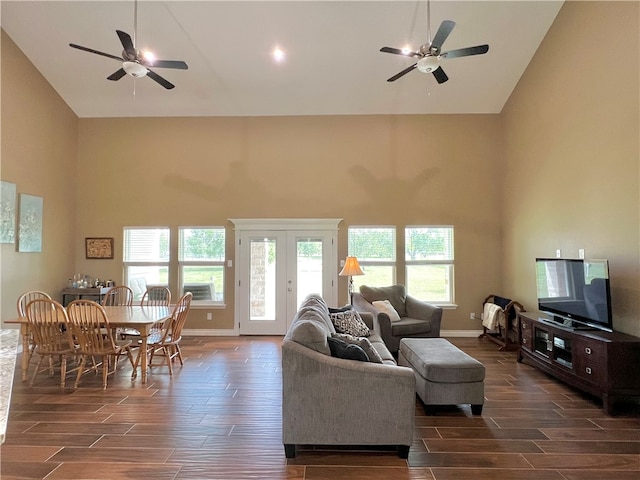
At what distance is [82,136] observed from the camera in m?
7.16

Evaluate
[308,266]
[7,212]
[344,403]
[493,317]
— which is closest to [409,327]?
[493,317]

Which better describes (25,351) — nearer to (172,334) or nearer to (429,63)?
(172,334)

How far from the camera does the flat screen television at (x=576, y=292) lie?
153 inches

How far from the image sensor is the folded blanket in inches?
242

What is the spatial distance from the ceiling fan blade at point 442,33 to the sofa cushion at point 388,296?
3575 mm

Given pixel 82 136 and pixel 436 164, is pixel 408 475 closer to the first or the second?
pixel 436 164

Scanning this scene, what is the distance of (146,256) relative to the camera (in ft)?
23.5

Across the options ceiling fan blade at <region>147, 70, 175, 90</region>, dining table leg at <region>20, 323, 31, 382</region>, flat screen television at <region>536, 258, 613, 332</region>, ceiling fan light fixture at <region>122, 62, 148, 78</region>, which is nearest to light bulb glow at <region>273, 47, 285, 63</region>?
ceiling fan blade at <region>147, 70, 175, 90</region>

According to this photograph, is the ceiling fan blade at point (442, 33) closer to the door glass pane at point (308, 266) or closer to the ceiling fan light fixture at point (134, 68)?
the ceiling fan light fixture at point (134, 68)

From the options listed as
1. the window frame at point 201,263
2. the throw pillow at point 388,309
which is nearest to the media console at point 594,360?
the throw pillow at point 388,309

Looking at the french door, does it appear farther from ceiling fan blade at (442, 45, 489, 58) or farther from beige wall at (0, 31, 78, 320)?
ceiling fan blade at (442, 45, 489, 58)

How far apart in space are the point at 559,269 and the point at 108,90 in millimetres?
7554

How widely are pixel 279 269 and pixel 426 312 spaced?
2.78 m

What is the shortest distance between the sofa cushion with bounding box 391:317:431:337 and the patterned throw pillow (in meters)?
0.78
